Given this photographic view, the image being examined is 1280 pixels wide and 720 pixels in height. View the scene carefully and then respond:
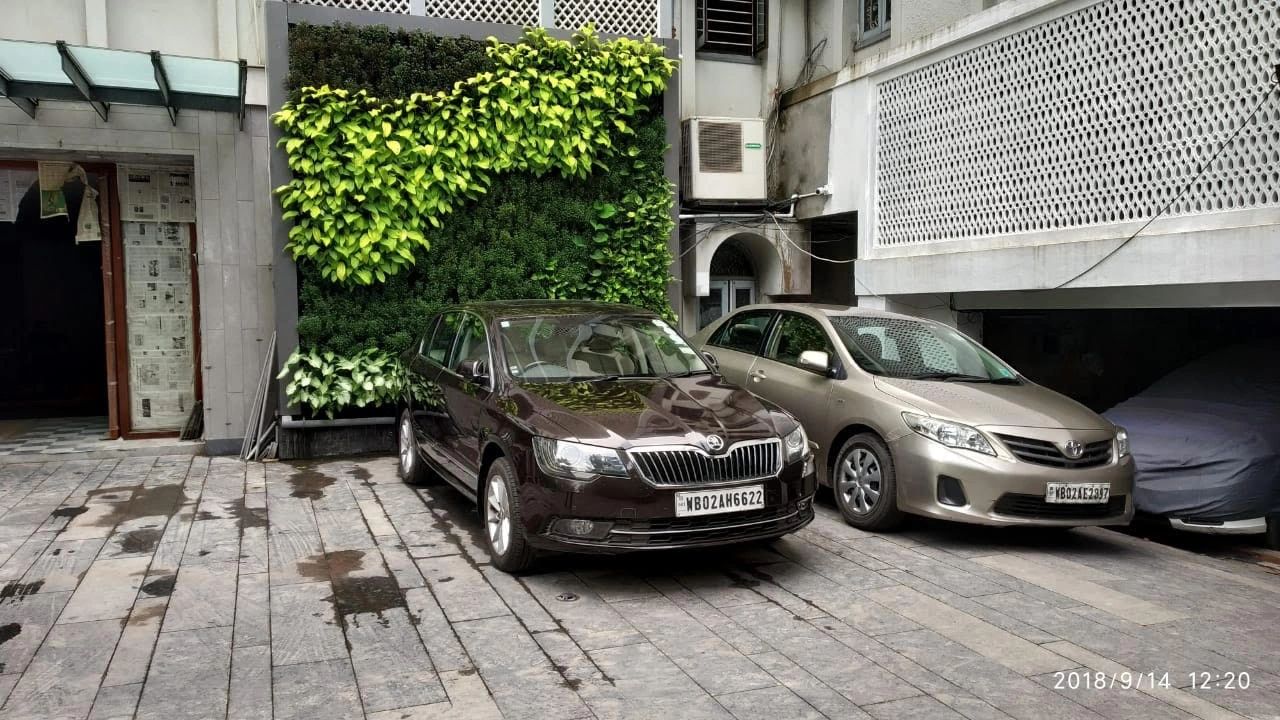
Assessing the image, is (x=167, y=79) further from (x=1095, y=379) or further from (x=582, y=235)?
(x=1095, y=379)

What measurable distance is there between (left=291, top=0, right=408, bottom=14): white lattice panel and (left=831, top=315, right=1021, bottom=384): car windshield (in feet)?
18.6

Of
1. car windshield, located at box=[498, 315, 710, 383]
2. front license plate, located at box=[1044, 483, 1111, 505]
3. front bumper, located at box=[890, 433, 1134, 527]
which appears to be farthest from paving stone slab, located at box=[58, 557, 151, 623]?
front license plate, located at box=[1044, 483, 1111, 505]

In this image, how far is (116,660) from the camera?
4117mm

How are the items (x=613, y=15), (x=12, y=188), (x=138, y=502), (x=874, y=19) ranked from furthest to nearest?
1. (x=874, y=19)
2. (x=613, y=15)
3. (x=12, y=188)
4. (x=138, y=502)

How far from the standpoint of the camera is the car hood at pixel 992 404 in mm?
6051

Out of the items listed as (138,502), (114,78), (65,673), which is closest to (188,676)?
(65,673)

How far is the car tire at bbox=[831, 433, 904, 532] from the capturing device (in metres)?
6.22

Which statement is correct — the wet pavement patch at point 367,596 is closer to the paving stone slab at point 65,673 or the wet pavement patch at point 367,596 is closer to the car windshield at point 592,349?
the paving stone slab at point 65,673

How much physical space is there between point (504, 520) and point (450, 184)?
501 centimetres

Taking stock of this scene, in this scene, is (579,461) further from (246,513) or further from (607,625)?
(246,513)

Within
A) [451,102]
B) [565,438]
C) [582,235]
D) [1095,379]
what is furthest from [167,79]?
[1095,379]

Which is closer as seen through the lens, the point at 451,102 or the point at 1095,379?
the point at 451,102

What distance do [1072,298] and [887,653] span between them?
584cm

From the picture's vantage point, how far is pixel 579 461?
4.88m
